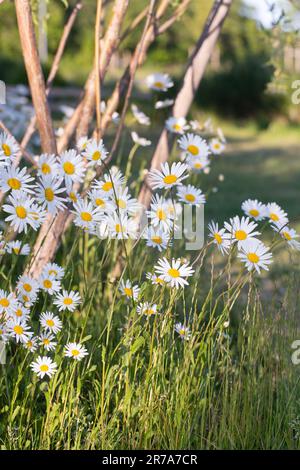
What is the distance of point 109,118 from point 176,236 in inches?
25.3

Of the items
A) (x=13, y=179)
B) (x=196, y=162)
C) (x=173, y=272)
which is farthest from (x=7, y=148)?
(x=196, y=162)

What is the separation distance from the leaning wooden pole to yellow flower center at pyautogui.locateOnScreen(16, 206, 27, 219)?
→ 4.36ft

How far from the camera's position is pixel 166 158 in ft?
10.5

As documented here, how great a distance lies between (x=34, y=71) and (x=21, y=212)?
34.2 inches

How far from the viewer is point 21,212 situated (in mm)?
1806

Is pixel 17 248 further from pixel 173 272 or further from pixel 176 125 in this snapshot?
pixel 176 125

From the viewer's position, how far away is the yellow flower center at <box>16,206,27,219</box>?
71.0 inches

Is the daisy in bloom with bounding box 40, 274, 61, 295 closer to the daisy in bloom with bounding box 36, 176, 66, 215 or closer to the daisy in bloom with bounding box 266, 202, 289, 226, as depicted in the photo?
the daisy in bloom with bounding box 36, 176, 66, 215

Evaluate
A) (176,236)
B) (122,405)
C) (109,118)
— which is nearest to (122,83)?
(109,118)

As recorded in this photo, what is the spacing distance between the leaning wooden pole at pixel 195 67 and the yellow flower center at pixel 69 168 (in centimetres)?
118

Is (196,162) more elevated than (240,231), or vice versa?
(196,162)

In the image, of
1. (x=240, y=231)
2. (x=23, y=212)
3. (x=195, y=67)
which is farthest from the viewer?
(x=195, y=67)

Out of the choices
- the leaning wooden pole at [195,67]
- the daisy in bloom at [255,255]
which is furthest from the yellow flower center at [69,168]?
the leaning wooden pole at [195,67]

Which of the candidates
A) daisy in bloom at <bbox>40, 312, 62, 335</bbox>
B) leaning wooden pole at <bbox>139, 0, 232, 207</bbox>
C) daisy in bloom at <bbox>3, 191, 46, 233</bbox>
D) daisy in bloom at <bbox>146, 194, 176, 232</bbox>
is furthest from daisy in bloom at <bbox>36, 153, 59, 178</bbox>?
leaning wooden pole at <bbox>139, 0, 232, 207</bbox>
